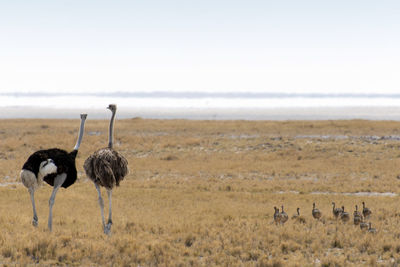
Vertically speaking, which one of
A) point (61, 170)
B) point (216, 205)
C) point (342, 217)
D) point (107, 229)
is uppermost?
point (61, 170)

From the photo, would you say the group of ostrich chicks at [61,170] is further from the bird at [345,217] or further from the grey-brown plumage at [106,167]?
the bird at [345,217]

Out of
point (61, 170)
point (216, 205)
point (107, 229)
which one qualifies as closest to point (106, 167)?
point (61, 170)

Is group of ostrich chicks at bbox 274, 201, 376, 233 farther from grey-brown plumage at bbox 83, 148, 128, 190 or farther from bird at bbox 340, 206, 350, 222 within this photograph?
grey-brown plumage at bbox 83, 148, 128, 190

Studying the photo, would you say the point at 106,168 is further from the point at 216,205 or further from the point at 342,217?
the point at 216,205

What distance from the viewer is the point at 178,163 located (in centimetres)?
3328

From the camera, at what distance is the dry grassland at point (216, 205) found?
1123 centimetres

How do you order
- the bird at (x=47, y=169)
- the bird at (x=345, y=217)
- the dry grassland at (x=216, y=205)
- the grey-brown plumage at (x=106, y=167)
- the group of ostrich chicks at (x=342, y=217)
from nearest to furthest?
the dry grassland at (x=216, y=205)
the bird at (x=47, y=169)
the grey-brown plumage at (x=106, y=167)
the group of ostrich chicks at (x=342, y=217)
the bird at (x=345, y=217)

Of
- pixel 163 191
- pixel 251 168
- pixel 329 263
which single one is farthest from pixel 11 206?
pixel 251 168

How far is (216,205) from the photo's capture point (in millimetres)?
19109

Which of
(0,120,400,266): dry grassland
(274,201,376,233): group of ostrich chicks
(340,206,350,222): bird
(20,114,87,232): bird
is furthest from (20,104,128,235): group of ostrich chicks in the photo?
(340,206,350,222): bird

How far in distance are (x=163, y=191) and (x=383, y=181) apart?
1126 centimetres

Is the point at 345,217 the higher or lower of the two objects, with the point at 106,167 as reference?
lower

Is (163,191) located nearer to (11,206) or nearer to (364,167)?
(11,206)

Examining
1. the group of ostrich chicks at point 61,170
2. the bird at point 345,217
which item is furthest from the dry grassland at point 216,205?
the group of ostrich chicks at point 61,170
